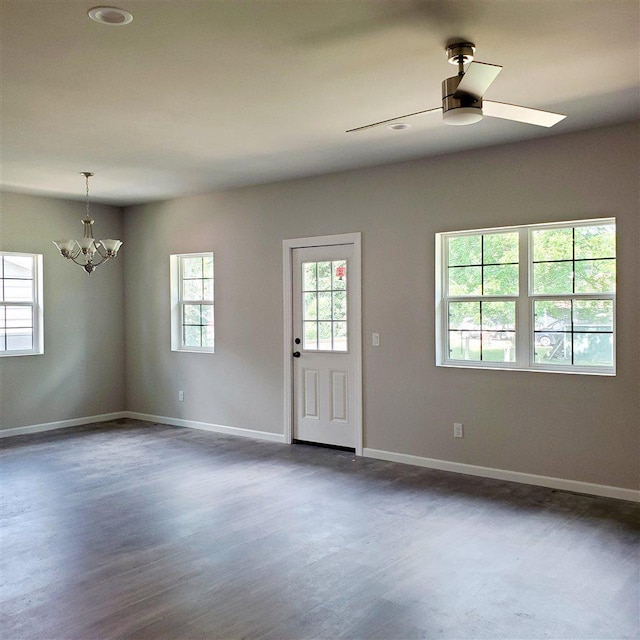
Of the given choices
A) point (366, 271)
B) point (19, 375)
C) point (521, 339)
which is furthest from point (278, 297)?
point (19, 375)

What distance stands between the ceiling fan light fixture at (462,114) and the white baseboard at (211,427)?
13.8 ft

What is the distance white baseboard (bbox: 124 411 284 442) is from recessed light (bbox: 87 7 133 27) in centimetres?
449

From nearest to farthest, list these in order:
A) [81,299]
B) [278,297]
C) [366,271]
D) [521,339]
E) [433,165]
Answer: [521,339] → [433,165] → [366,271] → [278,297] → [81,299]

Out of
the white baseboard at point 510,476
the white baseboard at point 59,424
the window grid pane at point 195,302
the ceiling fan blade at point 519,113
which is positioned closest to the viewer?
the ceiling fan blade at point 519,113

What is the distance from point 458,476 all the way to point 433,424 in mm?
498

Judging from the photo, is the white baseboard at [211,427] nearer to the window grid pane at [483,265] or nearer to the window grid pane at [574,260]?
the window grid pane at [483,265]

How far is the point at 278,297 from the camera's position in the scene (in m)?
6.49

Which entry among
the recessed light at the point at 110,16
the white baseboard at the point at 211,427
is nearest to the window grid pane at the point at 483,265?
the white baseboard at the point at 211,427

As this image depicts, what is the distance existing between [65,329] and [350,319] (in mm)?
3606

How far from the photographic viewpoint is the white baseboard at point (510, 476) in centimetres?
446

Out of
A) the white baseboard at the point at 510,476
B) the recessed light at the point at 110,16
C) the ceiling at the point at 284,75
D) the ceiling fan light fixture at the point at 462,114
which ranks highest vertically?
the ceiling at the point at 284,75

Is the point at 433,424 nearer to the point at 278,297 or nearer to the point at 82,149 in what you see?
the point at 278,297

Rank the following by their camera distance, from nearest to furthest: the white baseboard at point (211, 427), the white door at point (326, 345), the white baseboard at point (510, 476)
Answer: the white baseboard at point (510, 476), the white door at point (326, 345), the white baseboard at point (211, 427)

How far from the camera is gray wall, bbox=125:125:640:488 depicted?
14.8ft
